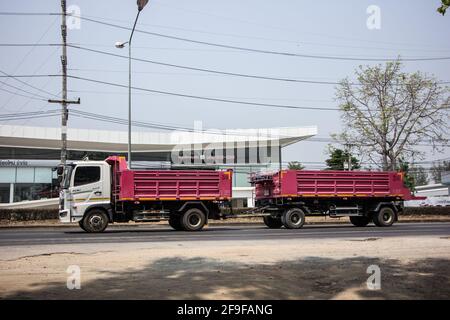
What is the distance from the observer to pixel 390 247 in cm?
1209

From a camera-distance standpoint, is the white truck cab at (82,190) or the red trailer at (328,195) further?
the red trailer at (328,195)

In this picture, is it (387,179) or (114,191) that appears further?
(387,179)

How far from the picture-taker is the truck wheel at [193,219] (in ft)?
63.5

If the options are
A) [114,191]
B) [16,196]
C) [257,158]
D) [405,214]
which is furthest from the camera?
[257,158]

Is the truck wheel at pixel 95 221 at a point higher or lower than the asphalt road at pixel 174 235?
higher

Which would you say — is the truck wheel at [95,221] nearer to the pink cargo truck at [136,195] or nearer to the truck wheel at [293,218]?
the pink cargo truck at [136,195]

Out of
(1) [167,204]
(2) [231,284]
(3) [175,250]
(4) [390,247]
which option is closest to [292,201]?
(1) [167,204]

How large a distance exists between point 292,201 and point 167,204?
5930 millimetres

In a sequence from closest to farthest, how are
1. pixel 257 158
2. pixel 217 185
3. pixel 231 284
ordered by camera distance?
pixel 231 284
pixel 217 185
pixel 257 158

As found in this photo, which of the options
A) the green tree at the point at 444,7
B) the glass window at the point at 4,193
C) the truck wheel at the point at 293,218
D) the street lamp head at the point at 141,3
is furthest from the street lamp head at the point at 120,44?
the glass window at the point at 4,193

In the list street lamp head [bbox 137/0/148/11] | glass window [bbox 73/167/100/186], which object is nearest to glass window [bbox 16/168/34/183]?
glass window [bbox 73/167/100/186]

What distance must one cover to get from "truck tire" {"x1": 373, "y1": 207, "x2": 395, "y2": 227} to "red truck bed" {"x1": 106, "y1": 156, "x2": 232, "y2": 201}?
7769 mm

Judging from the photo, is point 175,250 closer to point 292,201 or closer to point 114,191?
point 114,191

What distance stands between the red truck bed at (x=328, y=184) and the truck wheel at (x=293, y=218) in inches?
30.6
